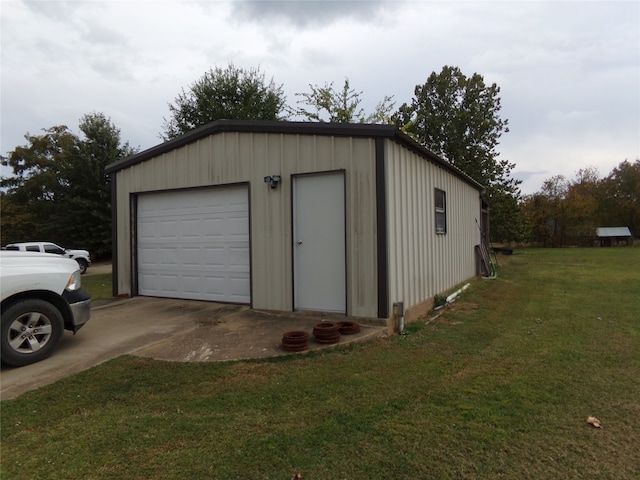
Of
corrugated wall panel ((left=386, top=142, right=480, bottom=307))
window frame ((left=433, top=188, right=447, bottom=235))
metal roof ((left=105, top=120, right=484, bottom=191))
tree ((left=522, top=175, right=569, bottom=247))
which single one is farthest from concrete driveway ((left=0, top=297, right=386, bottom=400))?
tree ((left=522, top=175, right=569, bottom=247))

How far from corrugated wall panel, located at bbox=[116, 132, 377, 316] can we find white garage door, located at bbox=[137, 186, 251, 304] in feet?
0.86

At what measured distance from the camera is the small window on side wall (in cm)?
839

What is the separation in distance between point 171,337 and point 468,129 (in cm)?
2571

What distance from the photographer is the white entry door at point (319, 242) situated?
6.06 meters

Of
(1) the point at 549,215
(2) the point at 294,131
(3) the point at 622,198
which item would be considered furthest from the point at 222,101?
(3) the point at 622,198

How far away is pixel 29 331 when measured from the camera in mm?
4281

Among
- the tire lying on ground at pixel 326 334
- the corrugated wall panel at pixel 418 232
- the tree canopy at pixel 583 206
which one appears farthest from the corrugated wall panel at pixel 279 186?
A: the tree canopy at pixel 583 206

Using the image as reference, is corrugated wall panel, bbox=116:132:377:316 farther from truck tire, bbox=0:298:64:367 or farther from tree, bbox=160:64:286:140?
tree, bbox=160:64:286:140

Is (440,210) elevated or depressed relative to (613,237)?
elevated

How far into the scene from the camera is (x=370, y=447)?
2639 millimetres

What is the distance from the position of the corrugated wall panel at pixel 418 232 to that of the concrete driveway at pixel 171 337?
110cm

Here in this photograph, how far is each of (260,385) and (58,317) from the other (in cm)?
261

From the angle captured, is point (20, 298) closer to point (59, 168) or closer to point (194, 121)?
point (194, 121)

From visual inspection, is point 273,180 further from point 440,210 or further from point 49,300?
point 440,210
